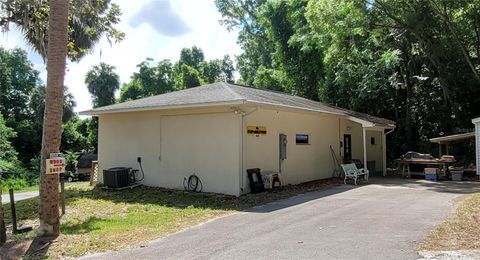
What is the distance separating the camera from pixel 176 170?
14.0 m

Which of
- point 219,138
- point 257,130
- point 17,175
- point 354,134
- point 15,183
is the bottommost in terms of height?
point 15,183

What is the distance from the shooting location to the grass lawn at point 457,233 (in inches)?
252

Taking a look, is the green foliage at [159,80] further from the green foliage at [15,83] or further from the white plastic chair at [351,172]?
the white plastic chair at [351,172]

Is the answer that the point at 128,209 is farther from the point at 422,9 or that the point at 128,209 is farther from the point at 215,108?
the point at 422,9

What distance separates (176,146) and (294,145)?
4.07 meters

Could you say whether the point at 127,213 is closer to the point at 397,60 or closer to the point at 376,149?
the point at 376,149

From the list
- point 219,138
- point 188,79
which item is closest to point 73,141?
point 188,79

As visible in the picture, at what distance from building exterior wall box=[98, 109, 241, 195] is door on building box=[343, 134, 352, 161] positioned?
7364 millimetres

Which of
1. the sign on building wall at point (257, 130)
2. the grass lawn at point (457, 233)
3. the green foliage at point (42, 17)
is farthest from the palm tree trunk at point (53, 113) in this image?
the grass lawn at point (457, 233)

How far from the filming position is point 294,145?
15.1 meters

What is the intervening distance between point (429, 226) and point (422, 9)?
14.9m

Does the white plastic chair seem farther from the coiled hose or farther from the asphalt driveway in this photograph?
the coiled hose

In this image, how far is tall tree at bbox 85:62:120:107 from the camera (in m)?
39.5

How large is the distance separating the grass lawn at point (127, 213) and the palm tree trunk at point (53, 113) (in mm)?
456
